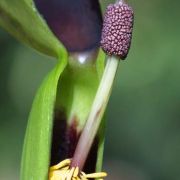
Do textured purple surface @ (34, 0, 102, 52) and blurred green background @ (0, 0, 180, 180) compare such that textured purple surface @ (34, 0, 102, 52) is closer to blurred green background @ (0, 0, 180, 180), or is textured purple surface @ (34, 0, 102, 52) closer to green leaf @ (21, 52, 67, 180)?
green leaf @ (21, 52, 67, 180)

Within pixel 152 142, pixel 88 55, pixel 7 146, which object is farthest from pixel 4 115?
pixel 88 55

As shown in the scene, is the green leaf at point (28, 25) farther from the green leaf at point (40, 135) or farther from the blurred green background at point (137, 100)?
the blurred green background at point (137, 100)

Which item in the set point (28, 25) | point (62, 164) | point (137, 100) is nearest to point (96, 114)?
point (62, 164)

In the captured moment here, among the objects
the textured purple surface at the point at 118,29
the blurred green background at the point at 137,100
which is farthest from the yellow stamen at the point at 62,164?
the blurred green background at the point at 137,100

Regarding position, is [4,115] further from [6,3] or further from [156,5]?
[6,3]

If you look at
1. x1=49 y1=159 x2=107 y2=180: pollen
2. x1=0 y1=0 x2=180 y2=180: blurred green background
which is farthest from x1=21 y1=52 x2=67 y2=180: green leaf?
x1=0 y1=0 x2=180 y2=180: blurred green background

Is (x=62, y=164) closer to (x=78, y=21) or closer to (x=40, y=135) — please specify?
(x=40, y=135)
